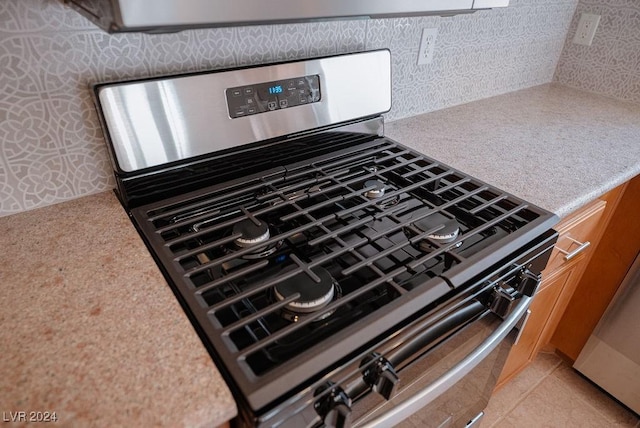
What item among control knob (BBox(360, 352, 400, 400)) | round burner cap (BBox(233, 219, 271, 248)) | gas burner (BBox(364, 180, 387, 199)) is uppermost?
gas burner (BBox(364, 180, 387, 199))

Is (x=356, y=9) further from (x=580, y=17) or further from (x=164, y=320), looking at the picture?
(x=580, y=17)

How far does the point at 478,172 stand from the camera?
1.04 meters

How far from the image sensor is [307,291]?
64 centimetres

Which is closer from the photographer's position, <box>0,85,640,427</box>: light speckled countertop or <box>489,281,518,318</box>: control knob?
<box>0,85,640,427</box>: light speckled countertop

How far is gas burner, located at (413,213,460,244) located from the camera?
2.54ft

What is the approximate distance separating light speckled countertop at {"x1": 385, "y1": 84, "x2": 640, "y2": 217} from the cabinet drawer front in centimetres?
10

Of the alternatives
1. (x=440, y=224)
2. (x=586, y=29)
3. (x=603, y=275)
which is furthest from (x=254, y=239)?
(x=586, y=29)

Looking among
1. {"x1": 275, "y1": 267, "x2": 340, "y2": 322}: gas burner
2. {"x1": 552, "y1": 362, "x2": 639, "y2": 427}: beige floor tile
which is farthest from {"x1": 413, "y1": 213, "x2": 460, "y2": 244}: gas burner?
{"x1": 552, "y1": 362, "x2": 639, "y2": 427}: beige floor tile

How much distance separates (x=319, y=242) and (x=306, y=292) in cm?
11

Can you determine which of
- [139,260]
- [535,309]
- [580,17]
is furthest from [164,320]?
[580,17]

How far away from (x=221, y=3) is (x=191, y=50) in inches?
13.2

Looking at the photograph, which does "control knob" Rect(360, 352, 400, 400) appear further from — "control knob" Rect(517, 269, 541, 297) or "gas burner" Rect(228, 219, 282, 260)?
"control knob" Rect(517, 269, 541, 297)

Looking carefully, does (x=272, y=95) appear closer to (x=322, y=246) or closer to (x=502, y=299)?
(x=322, y=246)

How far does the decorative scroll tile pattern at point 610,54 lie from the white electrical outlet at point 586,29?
1cm
